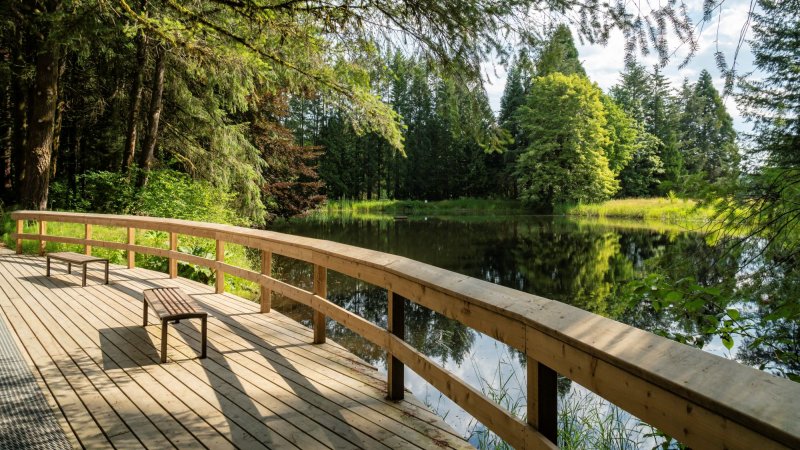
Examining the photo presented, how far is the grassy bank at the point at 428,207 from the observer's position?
4544cm

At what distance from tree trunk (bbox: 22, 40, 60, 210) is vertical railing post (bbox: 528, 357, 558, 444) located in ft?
44.3

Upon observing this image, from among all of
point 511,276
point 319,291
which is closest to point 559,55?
point 319,291

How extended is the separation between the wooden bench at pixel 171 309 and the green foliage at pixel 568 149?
123 feet

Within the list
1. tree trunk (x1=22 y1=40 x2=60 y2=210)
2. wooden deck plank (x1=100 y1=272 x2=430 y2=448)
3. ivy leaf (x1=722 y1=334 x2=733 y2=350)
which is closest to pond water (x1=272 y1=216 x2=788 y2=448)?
ivy leaf (x1=722 y1=334 x2=733 y2=350)

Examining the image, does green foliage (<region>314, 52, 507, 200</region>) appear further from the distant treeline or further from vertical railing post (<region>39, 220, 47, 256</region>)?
vertical railing post (<region>39, 220, 47, 256</region>)

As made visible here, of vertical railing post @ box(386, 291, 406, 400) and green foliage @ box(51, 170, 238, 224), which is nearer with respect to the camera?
vertical railing post @ box(386, 291, 406, 400)

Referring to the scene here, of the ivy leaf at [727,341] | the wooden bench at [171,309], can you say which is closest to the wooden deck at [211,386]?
the wooden bench at [171,309]

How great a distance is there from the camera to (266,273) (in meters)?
5.48

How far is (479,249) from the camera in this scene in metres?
20.0

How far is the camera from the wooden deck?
2990 mm

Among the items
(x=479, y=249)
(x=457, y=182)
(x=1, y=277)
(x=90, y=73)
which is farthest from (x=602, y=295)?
(x=457, y=182)

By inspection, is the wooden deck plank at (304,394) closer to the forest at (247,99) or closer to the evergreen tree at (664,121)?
the forest at (247,99)

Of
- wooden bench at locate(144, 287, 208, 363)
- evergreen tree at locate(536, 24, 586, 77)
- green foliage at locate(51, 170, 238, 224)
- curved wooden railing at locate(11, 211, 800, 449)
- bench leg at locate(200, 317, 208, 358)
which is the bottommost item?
bench leg at locate(200, 317, 208, 358)

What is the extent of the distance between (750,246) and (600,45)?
206 cm
